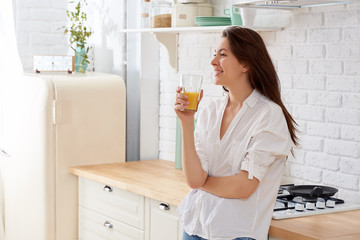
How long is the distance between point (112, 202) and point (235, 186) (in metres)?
1.38

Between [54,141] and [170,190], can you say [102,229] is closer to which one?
[54,141]

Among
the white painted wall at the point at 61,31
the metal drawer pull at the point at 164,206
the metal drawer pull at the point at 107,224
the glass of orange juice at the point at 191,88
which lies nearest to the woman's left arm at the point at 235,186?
the glass of orange juice at the point at 191,88

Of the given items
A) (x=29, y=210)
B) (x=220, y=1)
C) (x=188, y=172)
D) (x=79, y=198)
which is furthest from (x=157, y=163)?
(x=188, y=172)

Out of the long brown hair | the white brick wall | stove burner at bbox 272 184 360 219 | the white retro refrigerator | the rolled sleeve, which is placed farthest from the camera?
the white retro refrigerator

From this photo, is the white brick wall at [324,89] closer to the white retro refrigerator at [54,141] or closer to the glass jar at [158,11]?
the glass jar at [158,11]

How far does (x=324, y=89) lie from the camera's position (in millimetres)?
3088

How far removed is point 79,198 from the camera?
391 cm

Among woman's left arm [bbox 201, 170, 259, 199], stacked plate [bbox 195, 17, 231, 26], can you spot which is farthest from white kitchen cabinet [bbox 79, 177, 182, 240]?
stacked plate [bbox 195, 17, 231, 26]

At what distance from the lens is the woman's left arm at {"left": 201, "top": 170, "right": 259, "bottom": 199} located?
237cm

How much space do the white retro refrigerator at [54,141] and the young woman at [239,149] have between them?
148 cm

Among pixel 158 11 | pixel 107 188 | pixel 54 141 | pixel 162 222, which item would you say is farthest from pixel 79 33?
pixel 162 222

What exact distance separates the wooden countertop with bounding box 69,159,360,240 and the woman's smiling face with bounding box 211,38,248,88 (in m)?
0.61

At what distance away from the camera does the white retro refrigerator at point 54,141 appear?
12.5 ft

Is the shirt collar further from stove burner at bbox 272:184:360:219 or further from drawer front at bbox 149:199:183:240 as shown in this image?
drawer front at bbox 149:199:183:240
